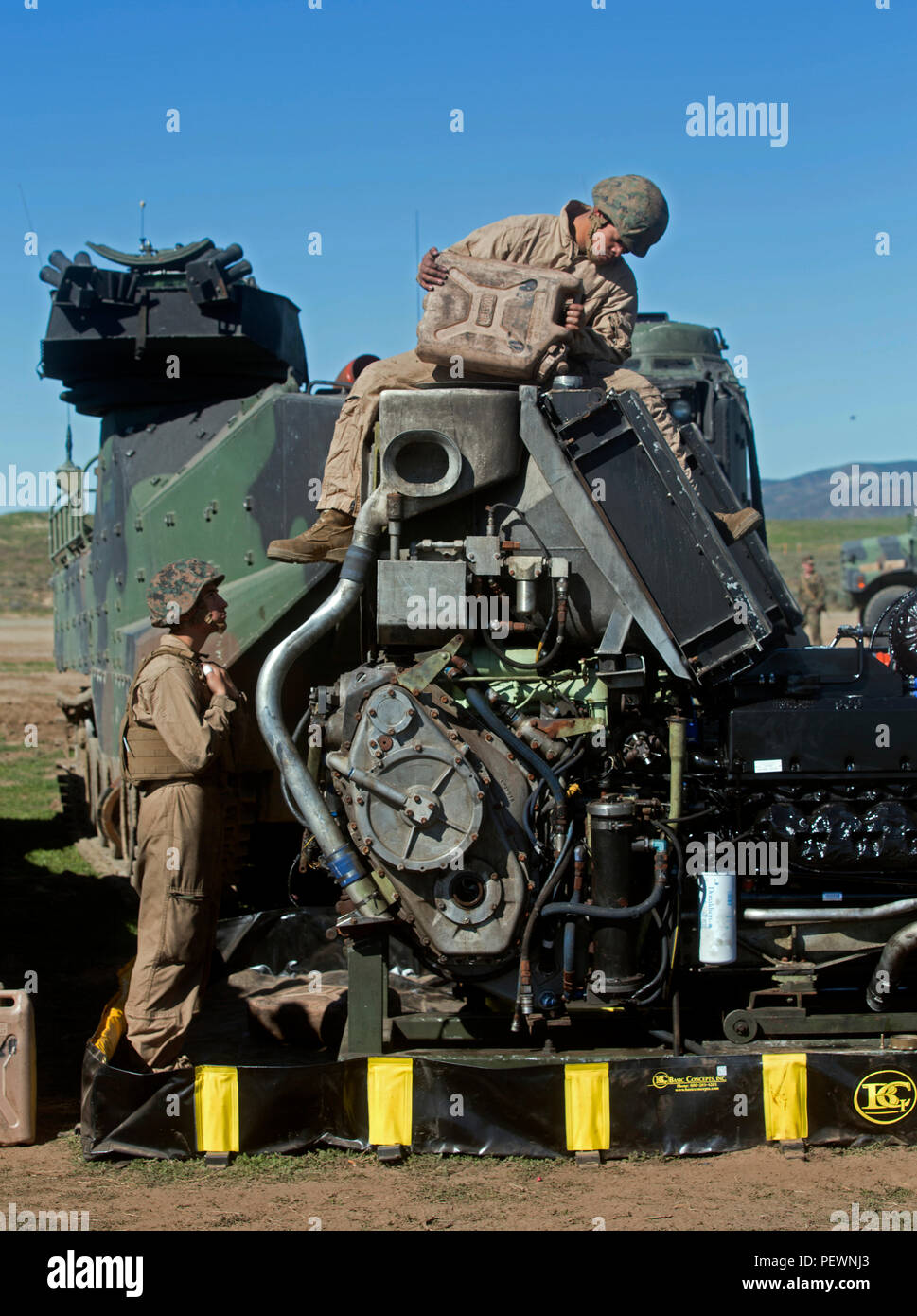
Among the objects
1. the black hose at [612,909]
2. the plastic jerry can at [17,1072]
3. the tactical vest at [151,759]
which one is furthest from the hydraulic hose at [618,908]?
the plastic jerry can at [17,1072]

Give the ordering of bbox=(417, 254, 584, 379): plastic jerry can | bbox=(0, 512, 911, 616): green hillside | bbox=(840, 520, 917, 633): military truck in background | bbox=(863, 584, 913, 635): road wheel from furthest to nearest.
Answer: bbox=(0, 512, 911, 616): green hillside → bbox=(840, 520, 917, 633): military truck in background → bbox=(863, 584, 913, 635): road wheel → bbox=(417, 254, 584, 379): plastic jerry can

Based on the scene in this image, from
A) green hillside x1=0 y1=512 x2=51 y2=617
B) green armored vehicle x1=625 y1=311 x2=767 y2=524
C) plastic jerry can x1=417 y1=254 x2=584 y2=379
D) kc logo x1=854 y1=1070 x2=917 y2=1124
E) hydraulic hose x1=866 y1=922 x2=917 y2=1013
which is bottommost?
kc logo x1=854 y1=1070 x2=917 y2=1124

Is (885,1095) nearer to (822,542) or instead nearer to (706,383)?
(706,383)

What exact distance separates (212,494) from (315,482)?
2.68ft

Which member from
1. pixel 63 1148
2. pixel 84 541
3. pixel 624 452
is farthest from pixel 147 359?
pixel 63 1148

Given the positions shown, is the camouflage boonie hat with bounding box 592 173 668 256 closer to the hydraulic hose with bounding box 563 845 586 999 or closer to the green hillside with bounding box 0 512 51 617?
the hydraulic hose with bounding box 563 845 586 999

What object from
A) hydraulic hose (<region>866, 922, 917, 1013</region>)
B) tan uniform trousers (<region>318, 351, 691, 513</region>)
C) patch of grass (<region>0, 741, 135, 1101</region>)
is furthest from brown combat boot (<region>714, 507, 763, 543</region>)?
patch of grass (<region>0, 741, 135, 1101</region>)

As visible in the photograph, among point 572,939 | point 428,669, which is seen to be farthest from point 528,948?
point 428,669

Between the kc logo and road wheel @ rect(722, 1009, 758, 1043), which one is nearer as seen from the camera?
the kc logo

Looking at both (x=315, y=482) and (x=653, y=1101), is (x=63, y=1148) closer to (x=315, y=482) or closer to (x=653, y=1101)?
(x=653, y=1101)

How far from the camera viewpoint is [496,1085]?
5.62 metres

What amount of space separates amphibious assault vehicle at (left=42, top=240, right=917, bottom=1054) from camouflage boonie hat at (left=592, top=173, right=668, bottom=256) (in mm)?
877

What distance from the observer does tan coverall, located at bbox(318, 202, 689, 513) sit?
21.2ft

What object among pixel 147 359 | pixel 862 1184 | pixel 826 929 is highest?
pixel 147 359
